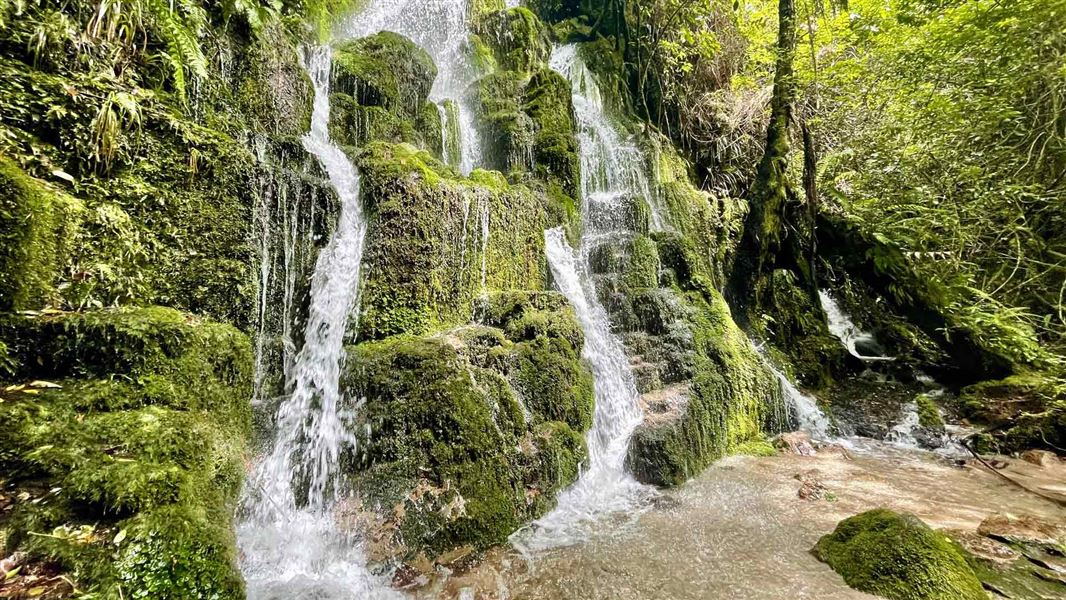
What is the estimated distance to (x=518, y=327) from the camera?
5.61m

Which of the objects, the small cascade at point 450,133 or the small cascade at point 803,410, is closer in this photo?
the small cascade at point 803,410

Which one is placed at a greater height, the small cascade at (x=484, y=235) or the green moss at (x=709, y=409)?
the small cascade at (x=484, y=235)

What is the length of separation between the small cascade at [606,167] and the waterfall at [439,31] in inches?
129

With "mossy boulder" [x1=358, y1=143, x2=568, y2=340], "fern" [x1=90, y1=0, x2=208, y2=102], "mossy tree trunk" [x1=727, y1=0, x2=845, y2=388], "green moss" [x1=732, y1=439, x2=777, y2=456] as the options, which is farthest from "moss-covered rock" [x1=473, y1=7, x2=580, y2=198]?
"fern" [x1=90, y1=0, x2=208, y2=102]

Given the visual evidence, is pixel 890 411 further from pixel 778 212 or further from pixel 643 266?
pixel 643 266

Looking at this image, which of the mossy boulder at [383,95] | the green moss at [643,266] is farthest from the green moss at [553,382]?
the mossy boulder at [383,95]

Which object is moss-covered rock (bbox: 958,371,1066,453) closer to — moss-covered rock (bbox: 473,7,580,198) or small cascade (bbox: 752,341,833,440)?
small cascade (bbox: 752,341,833,440)

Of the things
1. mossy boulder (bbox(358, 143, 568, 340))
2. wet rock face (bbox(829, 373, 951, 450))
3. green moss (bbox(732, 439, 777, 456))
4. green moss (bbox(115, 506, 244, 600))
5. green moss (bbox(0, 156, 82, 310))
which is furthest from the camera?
wet rock face (bbox(829, 373, 951, 450))

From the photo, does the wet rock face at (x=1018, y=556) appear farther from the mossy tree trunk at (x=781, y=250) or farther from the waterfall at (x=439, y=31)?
the waterfall at (x=439, y=31)

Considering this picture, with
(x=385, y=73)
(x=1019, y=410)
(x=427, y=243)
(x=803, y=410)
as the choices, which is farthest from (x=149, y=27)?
(x=1019, y=410)

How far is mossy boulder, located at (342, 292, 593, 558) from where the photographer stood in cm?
385

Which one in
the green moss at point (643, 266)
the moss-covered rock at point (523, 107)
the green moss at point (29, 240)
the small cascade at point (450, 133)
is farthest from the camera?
the moss-covered rock at point (523, 107)

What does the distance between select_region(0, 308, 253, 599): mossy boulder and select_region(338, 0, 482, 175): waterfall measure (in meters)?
9.42

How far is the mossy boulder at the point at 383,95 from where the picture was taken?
8.42 m
